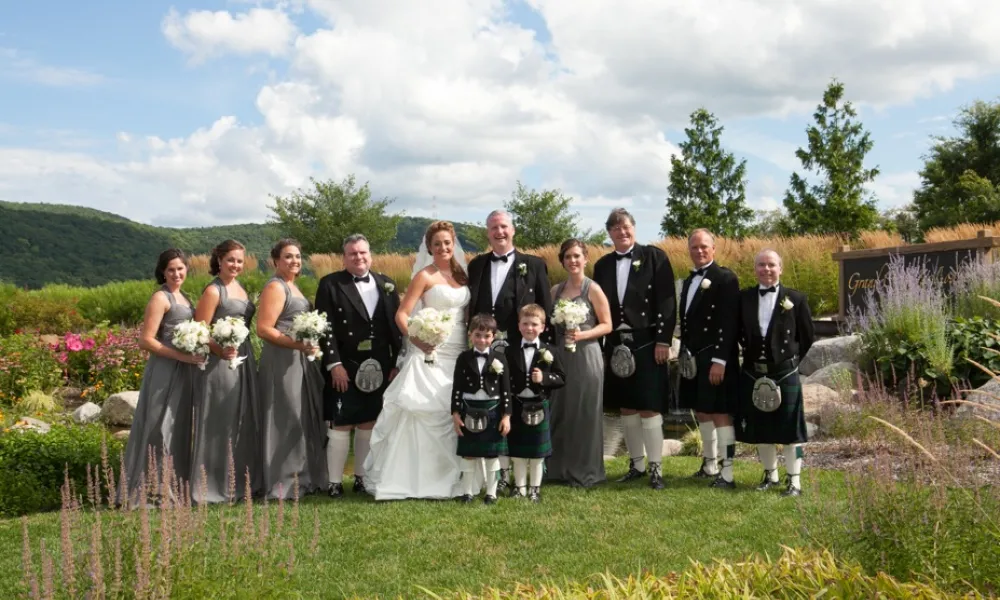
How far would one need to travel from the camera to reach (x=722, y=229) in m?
29.8

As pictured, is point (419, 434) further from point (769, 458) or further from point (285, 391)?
point (769, 458)

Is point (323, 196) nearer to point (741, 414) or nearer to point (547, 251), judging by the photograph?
point (547, 251)

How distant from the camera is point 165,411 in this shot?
22.0 feet

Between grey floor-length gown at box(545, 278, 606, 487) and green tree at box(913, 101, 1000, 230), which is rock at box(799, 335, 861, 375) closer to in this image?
grey floor-length gown at box(545, 278, 606, 487)

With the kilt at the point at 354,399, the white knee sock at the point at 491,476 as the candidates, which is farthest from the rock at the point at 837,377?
the kilt at the point at 354,399

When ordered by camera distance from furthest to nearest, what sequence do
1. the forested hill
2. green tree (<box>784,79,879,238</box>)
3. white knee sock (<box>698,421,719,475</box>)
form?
the forested hill < green tree (<box>784,79,879,238</box>) < white knee sock (<box>698,421,719,475</box>)

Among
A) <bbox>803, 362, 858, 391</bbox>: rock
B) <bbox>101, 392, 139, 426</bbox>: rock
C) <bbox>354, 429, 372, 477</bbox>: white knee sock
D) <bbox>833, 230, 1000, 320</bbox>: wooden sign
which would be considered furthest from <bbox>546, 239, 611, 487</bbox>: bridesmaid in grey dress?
<bbox>101, 392, 139, 426</bbox>: rock

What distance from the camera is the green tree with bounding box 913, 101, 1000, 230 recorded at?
1374 inches

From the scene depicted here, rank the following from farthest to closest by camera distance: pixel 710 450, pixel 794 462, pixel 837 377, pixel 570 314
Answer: pixel 837 377 → pixel 710 450 → pixel 794 462 → pixel 570 314

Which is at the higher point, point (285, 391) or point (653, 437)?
point (285, 391)

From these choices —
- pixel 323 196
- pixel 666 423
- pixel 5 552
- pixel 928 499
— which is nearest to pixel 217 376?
pixel 5 552

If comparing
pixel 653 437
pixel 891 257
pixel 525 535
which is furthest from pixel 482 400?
pixel 891 257

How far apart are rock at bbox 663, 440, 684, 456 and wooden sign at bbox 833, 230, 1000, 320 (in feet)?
13.3

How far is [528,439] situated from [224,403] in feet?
7.69
